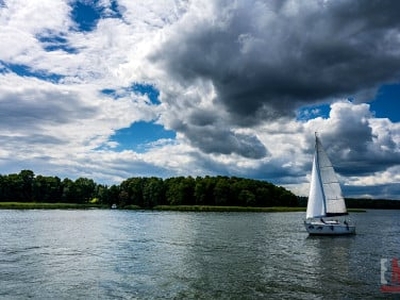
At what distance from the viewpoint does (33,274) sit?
34969 millimetres

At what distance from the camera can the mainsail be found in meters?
73.5

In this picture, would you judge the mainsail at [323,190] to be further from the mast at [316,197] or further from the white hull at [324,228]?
A: the white hull at [324,228]

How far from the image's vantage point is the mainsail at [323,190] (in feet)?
241

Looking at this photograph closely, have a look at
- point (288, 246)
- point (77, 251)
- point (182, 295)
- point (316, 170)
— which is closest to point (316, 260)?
point (288, 246)

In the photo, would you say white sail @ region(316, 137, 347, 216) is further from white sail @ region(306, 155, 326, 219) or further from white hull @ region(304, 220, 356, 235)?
white hull @ region(304, 220, 356, 235)

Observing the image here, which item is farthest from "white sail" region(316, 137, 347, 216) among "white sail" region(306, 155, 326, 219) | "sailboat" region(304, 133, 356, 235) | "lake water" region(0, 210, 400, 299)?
"lake water" region(0, 210, 400, 299)

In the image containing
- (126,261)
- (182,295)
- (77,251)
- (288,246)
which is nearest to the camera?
(182,295)

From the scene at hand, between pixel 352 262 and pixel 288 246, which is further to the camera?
pixel 288 246

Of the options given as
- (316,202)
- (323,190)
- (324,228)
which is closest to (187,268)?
(324,228)

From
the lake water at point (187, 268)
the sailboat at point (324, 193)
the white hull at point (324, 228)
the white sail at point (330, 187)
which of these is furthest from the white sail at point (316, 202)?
the lake water at point (187, 268)

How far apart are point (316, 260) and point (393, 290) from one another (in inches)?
572

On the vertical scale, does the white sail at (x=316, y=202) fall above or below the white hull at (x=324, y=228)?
above

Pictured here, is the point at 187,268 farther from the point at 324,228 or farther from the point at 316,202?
the point at 316,202

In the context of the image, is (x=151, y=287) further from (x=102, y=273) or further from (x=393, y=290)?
(x=393, y=290)
